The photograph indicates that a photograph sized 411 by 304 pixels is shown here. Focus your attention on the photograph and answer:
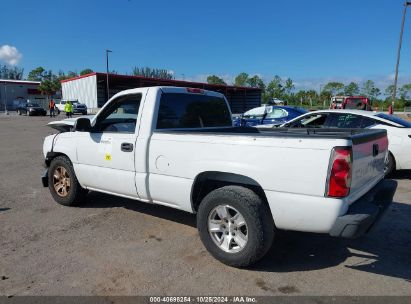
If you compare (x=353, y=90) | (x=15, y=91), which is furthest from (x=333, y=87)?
(x=15, y=91)

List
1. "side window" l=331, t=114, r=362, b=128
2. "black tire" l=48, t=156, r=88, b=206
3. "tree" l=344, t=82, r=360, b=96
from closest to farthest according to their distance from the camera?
"black tire" l=48, t=156, r=88, b=206 → "side window" l=331, t=114, r=362, b=128 → "tree" l=344, t=82, r=360, b=96

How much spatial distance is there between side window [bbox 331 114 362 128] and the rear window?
12.2ft

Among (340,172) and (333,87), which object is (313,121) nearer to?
(340,172)

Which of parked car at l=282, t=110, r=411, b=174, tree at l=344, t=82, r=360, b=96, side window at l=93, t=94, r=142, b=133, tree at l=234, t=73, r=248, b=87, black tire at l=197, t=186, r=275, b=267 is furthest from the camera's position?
tree at l=234, t=73, r=248, b=87

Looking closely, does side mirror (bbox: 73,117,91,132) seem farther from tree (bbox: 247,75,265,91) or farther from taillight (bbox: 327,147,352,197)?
tree (bbox: 247,75,265,91)

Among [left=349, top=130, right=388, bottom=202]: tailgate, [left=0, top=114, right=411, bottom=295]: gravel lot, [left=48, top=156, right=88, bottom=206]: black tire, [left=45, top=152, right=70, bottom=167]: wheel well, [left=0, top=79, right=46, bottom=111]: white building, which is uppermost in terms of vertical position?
[left=0, top=79, right=46, bottom=111]: white building

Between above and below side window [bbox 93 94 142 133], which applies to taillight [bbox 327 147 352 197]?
below

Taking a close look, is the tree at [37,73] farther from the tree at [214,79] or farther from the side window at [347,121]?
the side window at [347,121]

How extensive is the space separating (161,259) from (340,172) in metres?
2.08

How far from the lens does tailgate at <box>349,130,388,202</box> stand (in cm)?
335

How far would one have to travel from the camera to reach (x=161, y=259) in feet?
13.0

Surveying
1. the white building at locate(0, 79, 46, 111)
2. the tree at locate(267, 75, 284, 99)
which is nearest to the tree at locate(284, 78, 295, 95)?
the tree at locate(267, 75, 284, 99)

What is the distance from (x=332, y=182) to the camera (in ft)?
10.3

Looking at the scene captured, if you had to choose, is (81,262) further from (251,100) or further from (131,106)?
(251,100)
